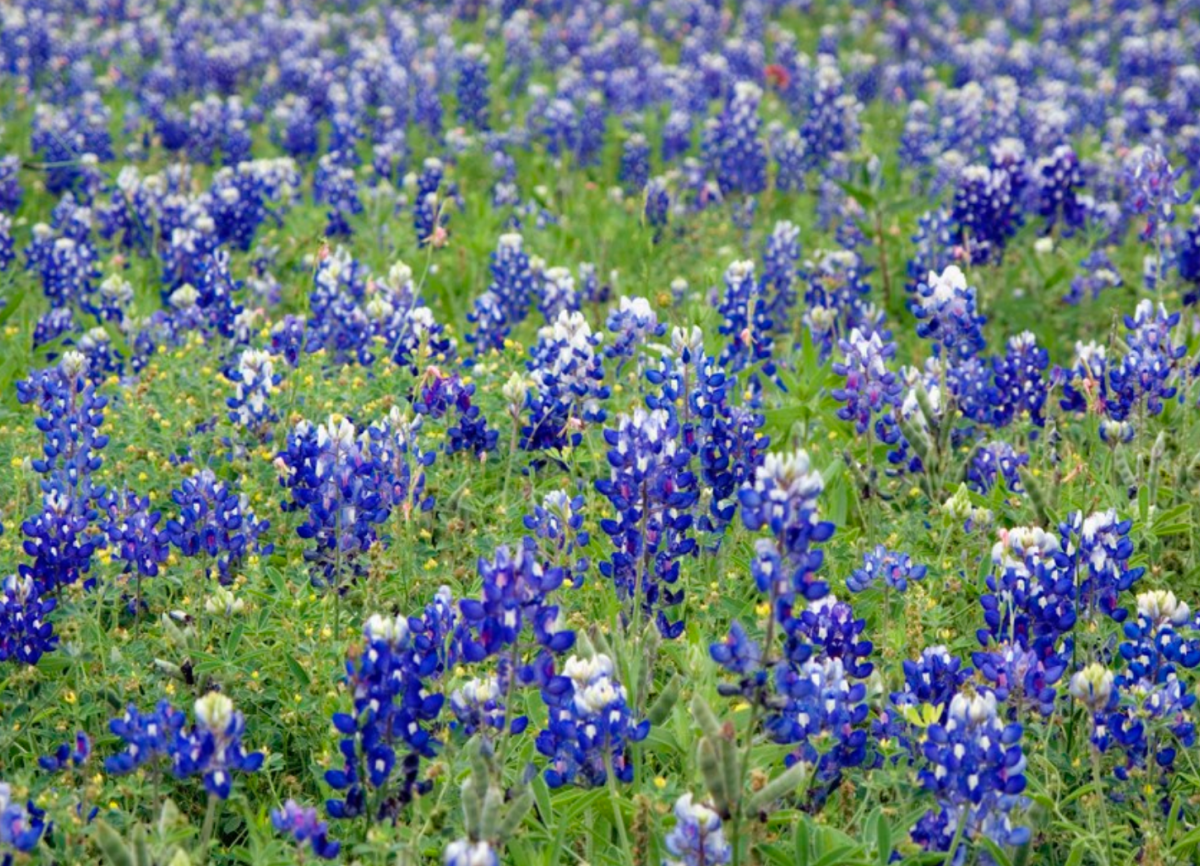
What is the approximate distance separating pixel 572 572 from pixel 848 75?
934 cm

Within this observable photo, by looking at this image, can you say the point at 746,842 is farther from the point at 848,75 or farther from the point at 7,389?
the point at 848,75

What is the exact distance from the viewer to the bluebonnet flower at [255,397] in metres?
5.30

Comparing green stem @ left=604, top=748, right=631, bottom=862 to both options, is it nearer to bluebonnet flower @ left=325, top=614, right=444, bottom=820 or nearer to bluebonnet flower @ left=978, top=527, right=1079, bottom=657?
bluebonnet flower @ left=325, top=614, right=444, bottom=820

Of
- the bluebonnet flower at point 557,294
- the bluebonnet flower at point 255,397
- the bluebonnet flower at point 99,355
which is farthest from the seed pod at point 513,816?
the bluebonnet flower at point 557,294

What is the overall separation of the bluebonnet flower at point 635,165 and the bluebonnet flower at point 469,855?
22.5ft

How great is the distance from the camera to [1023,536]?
408 centimetres

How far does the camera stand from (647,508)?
411 cm

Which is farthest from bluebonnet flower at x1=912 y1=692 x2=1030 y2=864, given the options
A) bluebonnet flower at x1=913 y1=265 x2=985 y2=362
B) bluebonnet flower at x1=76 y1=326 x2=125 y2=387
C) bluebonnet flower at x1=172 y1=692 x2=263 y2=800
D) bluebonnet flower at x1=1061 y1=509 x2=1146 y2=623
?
bluebonnet flower at x1=76 y1=326 x2=125 y2=387

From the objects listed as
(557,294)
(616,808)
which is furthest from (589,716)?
(557,294)

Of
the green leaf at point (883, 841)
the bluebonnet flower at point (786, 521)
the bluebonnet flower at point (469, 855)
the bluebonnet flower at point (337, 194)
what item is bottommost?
the bluebonnet flower at point (337, 194)

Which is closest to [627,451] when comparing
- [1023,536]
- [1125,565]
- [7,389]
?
[1023,536]

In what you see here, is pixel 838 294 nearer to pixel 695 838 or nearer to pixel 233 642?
pixel 233 642

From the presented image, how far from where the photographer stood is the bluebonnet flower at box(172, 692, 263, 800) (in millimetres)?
3166

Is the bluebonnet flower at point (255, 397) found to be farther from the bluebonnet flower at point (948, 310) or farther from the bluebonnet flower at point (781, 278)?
the bluebonnet flower at point (781, 278)
